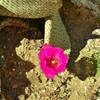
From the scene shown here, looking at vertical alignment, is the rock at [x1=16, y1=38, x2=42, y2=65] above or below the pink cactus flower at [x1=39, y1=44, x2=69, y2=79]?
below

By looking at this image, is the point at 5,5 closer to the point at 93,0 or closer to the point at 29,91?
the point at 29,91

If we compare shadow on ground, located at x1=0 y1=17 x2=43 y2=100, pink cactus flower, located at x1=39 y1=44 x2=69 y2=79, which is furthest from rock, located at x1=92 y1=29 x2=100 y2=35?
pink cactus flower, located at x1=39 y1=44 x2=69 y2=79

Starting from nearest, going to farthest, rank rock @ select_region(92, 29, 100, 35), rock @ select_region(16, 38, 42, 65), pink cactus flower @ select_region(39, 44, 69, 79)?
pink cactus flower @ select_region(39, 44, 69, 79)
rock @ select_region(16, 38, 42, 65)
rock @ select_region(92, 29, 100, 35)

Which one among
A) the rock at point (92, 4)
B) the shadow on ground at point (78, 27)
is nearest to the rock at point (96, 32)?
the shadow on ground at point (78, 27)

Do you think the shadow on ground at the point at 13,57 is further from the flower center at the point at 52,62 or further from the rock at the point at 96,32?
the rock at the point at 96,32

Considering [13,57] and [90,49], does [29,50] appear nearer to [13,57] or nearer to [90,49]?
[13,57]

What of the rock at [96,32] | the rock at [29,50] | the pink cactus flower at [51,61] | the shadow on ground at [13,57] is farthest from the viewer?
the rock at [96,32]

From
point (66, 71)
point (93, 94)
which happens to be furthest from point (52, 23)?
point (93, 94)

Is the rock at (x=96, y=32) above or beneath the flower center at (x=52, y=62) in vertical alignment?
beneath

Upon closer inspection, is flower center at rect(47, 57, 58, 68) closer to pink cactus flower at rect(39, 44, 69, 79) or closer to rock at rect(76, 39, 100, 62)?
pink cactus flower at rect(39, 44, 69, 79)
